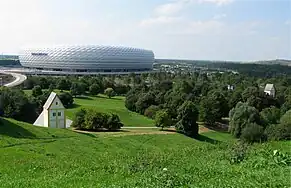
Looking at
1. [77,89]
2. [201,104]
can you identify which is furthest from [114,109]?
[77,89]

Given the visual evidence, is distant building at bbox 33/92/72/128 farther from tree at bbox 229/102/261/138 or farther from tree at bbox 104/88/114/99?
tree at bbox 104/88/114/99

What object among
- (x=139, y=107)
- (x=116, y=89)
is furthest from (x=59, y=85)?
(x=139, y=107)

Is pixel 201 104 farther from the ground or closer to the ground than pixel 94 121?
farther from the ground

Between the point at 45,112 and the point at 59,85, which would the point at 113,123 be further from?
the point at 59,85

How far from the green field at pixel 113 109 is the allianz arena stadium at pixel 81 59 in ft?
220

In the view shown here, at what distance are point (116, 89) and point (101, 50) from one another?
6673 centimetres

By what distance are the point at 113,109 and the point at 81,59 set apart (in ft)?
278

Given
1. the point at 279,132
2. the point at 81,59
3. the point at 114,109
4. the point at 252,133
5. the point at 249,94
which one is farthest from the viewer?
the point at 81,59

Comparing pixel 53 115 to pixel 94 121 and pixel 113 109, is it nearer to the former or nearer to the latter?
pixel 94 121

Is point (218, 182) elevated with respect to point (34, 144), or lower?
elevated

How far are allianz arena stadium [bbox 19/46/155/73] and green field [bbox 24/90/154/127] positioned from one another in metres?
66.9

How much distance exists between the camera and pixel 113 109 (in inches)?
2330

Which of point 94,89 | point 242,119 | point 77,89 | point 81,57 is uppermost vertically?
point 81,57

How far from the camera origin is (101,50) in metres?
146
